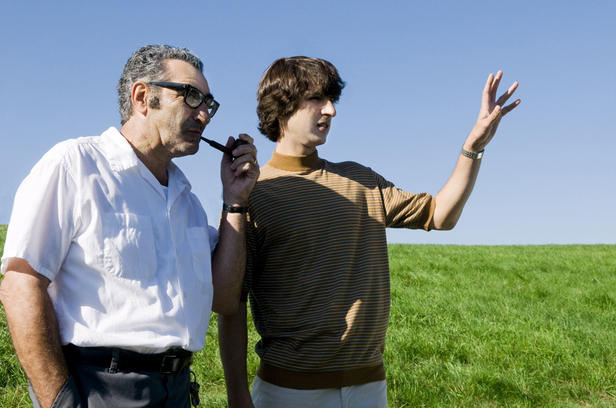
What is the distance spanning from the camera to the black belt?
263 centimetres

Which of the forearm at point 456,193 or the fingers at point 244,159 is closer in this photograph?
the fingers at point 244,159

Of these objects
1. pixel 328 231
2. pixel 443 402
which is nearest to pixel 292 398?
pixel 328 231

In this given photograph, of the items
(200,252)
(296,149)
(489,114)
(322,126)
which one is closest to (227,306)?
(200,252)

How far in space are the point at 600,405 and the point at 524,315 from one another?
3.26 metres

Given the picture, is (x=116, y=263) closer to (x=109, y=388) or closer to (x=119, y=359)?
(x=119, y=359)

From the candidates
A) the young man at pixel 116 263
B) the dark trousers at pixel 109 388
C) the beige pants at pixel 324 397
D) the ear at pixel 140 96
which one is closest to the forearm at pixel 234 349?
the beige pants at pixel 324 397

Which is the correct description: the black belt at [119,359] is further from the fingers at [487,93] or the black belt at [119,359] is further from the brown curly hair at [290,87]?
the fingers at [487,93]

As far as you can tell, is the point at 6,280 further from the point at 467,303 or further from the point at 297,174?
the point at 467,303

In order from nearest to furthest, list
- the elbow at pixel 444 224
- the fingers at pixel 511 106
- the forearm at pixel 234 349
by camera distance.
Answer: the forearm at pixel 234 349 → the fingers at pixel 511 106 → the elbow at pixel 444 224

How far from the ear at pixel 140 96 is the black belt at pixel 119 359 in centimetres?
117

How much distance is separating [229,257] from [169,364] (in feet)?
2.20

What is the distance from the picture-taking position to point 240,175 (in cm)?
333

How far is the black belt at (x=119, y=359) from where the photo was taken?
2.63m

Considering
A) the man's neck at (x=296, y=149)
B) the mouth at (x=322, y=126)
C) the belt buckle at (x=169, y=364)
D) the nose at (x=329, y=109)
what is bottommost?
the belt buckle at (x=169, y=364)
